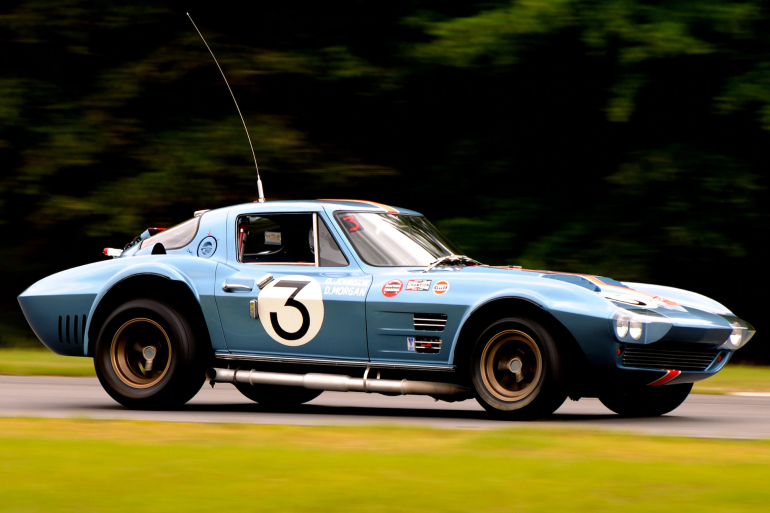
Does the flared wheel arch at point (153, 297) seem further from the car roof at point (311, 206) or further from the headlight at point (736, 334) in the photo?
the headlight at point (736, 334)

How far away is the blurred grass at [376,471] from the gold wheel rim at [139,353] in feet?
5.48

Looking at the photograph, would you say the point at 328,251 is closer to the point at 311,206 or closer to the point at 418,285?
the point at 311,206

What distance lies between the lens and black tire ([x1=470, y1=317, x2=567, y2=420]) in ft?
24.8

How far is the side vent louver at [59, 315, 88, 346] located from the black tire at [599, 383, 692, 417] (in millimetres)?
4131

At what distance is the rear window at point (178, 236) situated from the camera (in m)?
9.19

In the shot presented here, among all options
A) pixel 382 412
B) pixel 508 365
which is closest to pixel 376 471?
pixel 508 365

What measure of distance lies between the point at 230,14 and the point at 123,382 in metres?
11.3

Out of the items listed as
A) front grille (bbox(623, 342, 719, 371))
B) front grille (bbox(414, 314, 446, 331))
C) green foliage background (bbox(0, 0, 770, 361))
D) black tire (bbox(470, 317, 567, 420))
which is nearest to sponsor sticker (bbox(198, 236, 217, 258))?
front grille (bbox(414, 314, 446, 331))

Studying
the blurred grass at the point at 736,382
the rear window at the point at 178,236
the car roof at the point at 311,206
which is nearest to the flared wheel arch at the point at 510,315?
the car roof at the point at 311,206

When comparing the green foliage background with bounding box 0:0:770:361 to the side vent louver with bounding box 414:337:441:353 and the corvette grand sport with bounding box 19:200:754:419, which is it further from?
the side vent louver with bounding box 414:337:441:353

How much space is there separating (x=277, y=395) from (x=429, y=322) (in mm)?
2244

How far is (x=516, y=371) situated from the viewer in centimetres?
784

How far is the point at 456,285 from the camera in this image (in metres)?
7.98

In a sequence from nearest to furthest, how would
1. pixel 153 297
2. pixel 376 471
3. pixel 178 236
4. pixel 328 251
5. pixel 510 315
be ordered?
pixel 376 471 < pixel 510 315 < pixel 328 251 < pixel 153 297 < pixel 178 236
